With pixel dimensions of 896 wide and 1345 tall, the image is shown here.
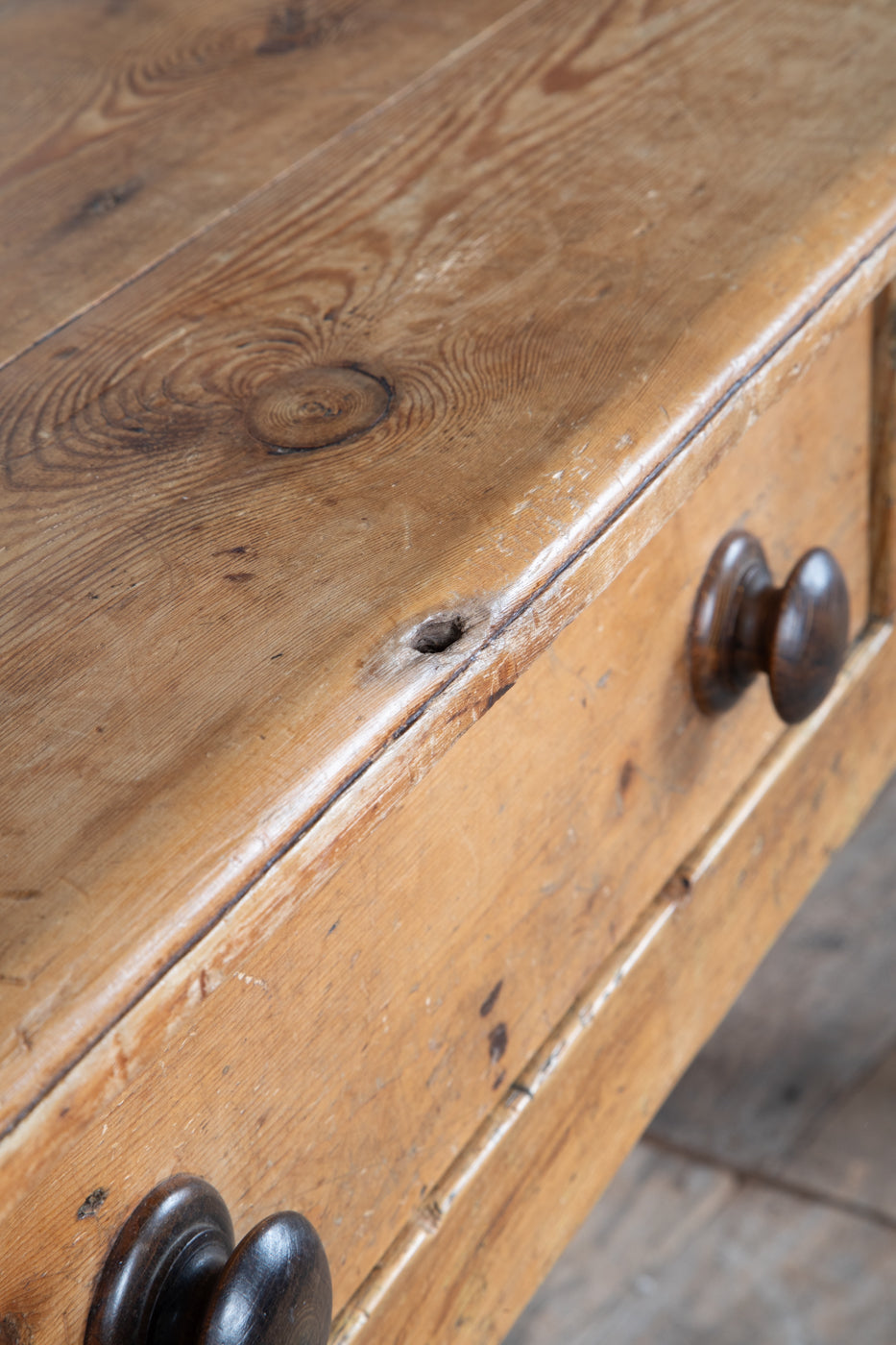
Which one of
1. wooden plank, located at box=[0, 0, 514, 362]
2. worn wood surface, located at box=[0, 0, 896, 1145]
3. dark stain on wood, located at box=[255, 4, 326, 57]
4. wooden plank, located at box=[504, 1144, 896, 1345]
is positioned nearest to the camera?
worn wood surface, located at box=[0, 0, 896, 1145]

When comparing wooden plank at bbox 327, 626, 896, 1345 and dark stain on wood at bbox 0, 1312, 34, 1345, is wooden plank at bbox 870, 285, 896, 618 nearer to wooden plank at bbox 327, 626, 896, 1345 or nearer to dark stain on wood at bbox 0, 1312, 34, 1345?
wooden plank at bbox 327, 626, 896, 1345

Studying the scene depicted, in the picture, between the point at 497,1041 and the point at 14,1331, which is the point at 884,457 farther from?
the point at 14,1331

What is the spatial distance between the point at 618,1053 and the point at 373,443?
0.28 metres

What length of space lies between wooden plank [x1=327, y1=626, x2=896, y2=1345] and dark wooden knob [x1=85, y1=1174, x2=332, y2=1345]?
10cm

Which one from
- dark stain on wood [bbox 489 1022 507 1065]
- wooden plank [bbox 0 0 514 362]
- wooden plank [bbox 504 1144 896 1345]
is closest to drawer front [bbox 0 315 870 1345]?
dark stain on wood [bbox 489 1022 507 1065]

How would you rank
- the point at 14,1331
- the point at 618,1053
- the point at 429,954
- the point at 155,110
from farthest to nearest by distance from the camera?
the point at 155,110, the point at 618,1053, the point at 429,954, the point at 14,1331

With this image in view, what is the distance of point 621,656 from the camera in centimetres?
44

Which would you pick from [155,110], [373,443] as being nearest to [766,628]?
[373,443]

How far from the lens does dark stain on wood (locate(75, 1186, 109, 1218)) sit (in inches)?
11.7

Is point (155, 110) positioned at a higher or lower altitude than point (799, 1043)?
higher

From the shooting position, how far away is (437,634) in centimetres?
31

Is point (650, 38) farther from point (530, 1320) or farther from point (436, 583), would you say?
point (530, 1320)

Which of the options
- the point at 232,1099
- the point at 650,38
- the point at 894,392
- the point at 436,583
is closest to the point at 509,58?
the point at 650,38

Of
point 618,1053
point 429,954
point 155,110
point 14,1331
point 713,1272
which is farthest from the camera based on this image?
point 713,1272
